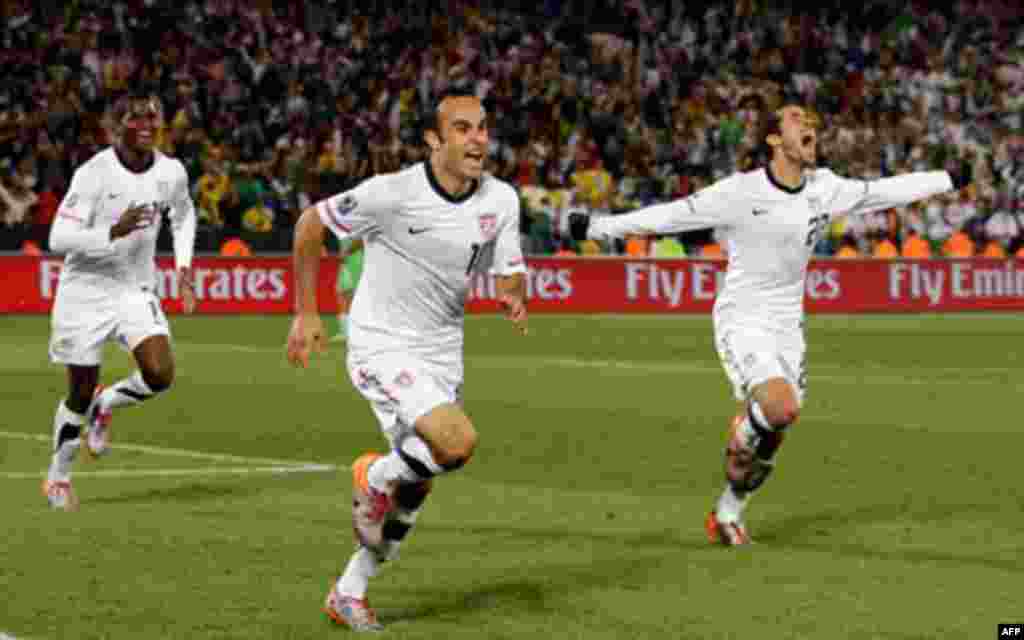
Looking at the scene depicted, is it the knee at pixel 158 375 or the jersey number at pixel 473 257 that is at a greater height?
the jersey number at pixel 473 257

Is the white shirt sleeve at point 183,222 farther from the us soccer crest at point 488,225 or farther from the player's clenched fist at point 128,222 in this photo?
the us soccer crest at point 488,225

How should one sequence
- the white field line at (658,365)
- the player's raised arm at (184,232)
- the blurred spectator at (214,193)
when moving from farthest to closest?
the blurred spectator at (214,193) → the white field line at (658,365) → the player's raised arm at (184,232)

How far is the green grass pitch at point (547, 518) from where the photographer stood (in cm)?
795

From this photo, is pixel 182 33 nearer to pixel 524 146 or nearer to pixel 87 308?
pixel 524 146

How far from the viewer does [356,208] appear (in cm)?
791

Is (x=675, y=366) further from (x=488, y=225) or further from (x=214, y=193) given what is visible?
(x=488, y=225)

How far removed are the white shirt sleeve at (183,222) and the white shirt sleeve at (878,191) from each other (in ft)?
13.0

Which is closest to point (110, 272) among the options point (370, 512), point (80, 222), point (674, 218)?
point (80, 222)

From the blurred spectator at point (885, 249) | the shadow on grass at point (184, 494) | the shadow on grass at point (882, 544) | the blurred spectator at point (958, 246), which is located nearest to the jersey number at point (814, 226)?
the shadow on grass at point (882, 544)

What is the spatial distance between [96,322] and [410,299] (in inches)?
167

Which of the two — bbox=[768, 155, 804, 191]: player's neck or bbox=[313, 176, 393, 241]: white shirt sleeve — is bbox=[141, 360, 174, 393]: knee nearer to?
bbox=[768, 155, 804, 191]: player's neck

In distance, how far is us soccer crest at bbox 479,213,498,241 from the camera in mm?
8047

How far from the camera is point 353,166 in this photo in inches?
1387

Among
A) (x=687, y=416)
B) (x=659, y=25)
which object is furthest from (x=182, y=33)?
(x=687, y=416)
